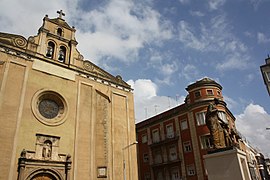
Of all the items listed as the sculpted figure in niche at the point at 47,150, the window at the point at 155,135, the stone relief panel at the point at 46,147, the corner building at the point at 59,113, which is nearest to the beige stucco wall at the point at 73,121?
the corner building at the point at 59,113

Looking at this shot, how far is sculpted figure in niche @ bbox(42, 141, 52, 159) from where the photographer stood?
53.0 feet

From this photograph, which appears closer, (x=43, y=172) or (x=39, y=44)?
(x=43, y=172)

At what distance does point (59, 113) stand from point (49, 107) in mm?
905

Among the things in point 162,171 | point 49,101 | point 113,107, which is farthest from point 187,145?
point 49,101

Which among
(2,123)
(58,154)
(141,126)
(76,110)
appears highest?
(141,126)

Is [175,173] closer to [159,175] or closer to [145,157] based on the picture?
[159,175]

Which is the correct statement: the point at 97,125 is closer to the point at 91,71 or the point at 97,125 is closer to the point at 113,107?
the point at 113,107

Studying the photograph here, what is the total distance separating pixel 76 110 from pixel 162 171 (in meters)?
15.0

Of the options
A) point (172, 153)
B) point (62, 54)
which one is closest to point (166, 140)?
point (172, 153)

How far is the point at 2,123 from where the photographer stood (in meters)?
14.9

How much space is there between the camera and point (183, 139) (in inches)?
1087

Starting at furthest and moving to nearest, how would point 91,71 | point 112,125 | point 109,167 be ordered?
point 91,71 → point 112,125 → point 109,167

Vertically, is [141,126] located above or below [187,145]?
above

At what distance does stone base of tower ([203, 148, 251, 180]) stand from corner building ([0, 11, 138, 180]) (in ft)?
37.2
